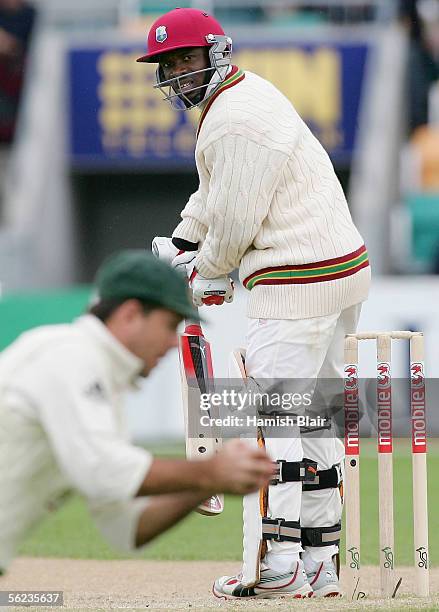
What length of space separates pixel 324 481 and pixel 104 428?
7.05ft

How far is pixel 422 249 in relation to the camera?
13.5 meters

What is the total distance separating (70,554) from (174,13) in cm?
267

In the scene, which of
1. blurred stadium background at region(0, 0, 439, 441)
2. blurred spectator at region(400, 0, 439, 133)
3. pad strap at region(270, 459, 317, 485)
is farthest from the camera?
blurred spectator at region(400, 0, 439, 133)

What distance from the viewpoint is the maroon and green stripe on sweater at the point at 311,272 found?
4.75 metres

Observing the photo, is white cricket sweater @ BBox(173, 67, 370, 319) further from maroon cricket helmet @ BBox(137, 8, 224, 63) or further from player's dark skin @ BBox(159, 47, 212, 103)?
maroon cricket helmet @ BBox(137, 8, 224, 63)

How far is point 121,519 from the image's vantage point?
123 inches

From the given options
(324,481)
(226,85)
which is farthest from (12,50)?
(324,481)

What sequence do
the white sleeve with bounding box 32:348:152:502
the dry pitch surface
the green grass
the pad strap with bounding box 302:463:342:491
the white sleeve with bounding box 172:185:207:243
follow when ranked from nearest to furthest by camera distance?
the white sleeve with bounding box 32:348:152:502 < the dry pitch surface < the pad strap with bounding box 302:463:342:491 < the white sleeve with bounding box 172:185:207:243 < the green grass

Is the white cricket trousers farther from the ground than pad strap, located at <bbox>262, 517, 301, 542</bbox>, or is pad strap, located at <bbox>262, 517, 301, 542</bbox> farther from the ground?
the white cricket trousers

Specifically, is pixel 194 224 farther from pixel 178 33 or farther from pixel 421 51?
pixel 421 51

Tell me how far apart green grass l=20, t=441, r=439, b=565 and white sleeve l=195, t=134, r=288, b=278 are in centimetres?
180

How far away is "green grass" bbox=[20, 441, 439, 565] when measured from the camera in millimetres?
6113

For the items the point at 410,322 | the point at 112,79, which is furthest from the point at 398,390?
the point at 112,79

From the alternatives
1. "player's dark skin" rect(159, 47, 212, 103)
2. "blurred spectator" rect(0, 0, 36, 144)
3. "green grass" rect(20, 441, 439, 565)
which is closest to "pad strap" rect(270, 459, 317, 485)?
"green grass" rect(20, 441, 439, 565)
